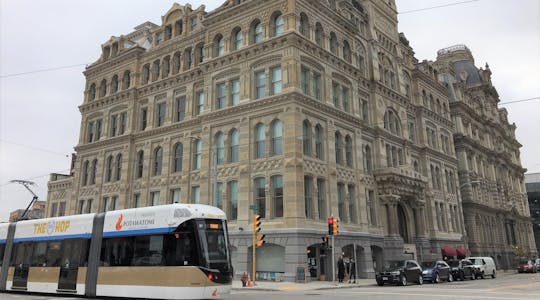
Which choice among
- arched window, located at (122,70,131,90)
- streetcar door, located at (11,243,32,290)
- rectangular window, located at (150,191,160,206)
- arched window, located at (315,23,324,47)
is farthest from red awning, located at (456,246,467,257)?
streetcar door, located at (11,243,32,290)

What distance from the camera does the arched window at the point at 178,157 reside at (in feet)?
131

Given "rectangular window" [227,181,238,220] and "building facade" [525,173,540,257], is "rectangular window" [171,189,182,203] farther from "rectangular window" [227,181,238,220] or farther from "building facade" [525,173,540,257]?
"building facade" [525,173,540,257]

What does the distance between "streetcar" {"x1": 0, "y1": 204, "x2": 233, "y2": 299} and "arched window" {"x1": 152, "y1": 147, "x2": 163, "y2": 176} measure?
65.1 ft

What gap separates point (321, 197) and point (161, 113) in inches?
756

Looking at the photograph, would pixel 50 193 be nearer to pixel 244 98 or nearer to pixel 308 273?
pixel 244 98

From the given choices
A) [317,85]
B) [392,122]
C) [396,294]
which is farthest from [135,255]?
[392,122]

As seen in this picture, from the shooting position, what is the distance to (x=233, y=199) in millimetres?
34000

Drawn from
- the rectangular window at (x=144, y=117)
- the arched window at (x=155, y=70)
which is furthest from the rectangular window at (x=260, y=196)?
the arched window at (x=155, y=70)

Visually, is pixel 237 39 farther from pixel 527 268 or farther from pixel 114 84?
pixel 527 268

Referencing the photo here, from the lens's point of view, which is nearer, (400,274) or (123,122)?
(400,274)

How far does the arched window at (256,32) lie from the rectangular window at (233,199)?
11.8 meters

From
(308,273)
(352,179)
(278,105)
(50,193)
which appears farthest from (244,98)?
(50,193)

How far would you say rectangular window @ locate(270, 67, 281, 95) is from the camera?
111 feet

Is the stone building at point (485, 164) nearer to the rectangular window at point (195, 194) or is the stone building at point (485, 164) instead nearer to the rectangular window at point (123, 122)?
the rectangular window at point (195, 194)
